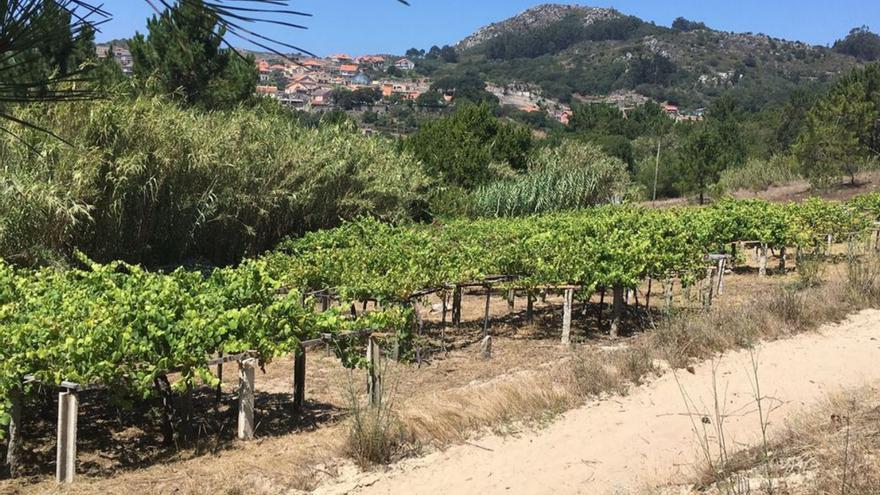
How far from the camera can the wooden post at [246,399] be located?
558 cm

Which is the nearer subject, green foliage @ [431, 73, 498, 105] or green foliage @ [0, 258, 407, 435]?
green foliage @ [0, 258, 407, 435]

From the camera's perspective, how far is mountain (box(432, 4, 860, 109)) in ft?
413

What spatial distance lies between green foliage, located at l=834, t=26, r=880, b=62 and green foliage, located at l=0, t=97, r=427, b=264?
152893 mm

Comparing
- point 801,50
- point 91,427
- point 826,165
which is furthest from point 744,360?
point 801,50

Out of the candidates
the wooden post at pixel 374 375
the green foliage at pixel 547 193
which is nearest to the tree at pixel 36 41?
the wooden post at pixel 374 375

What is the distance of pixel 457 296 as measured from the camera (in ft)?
34.1

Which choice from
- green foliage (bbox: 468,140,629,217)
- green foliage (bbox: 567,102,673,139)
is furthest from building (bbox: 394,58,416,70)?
green foliage (bbox: 468,140,629,217)

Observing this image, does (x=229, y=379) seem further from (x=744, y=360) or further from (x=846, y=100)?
(x=846, y=100)

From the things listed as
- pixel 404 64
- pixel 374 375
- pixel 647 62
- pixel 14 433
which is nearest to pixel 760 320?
pixel 374 375

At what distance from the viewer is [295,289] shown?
21.0 ft

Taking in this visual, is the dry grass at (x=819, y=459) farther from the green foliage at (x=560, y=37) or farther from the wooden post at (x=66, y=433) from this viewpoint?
the green foliage at (x=560, y=37)

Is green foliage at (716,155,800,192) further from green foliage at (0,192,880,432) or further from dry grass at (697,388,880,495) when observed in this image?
dry grass at (697,388,880,495)

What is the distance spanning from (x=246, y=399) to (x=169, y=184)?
8.32m

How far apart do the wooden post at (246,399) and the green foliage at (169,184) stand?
5489 mm
